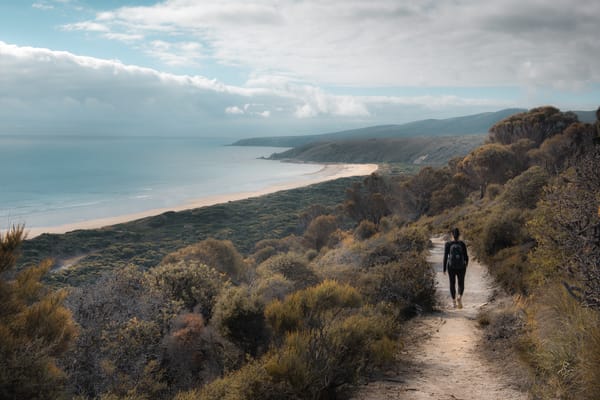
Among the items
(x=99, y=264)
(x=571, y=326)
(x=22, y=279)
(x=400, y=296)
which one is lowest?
(x=99, y=264)

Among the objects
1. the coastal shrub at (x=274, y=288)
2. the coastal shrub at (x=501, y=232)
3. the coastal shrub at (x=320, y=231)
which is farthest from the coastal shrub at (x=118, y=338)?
the coastal shrub at (x=320, y=231)

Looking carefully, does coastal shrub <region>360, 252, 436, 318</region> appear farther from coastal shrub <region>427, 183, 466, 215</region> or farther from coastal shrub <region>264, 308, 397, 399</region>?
coastal shrub <region>427, 183, 466, 215</region>

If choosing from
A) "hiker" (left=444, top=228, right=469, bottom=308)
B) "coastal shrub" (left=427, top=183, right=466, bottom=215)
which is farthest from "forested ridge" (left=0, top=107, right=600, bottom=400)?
"coastal shrub" (left=427, top=183, right=466, bottom=215)

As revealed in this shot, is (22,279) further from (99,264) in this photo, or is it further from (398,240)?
(99,264)

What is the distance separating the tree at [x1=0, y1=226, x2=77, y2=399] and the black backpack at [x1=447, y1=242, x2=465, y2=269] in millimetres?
7469

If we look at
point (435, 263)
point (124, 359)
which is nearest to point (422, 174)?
point (435, 263)

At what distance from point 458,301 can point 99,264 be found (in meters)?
39.0

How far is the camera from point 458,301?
1026 cm

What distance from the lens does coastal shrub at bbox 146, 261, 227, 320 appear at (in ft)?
38.4

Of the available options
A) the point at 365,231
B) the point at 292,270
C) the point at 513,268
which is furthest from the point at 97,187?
the point at 513,268

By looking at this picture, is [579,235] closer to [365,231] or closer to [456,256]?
[456,256]

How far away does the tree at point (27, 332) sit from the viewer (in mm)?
4500

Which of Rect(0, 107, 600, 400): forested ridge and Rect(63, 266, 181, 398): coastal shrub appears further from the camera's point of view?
Rect(63, 266, 181, 398): coastal shrub

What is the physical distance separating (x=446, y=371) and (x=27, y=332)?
557 cm
